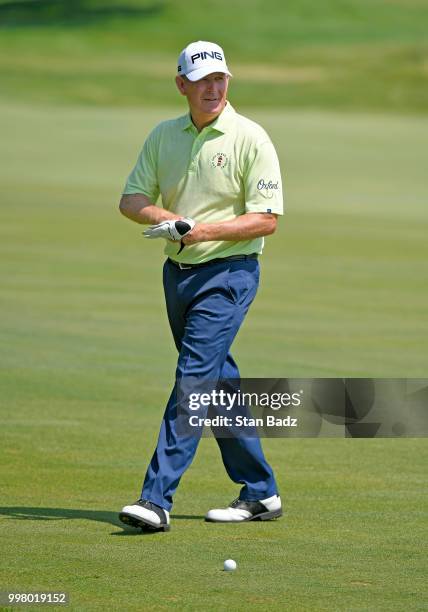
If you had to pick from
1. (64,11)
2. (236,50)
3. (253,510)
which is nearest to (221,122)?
(253,510)

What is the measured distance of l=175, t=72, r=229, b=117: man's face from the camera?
7172 mm

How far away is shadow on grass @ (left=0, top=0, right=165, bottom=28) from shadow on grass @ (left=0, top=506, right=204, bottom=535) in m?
86.4

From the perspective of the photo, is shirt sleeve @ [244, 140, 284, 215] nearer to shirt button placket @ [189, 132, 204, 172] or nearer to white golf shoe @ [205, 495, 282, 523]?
shirt button placket @ [189, 132, 204, 172]

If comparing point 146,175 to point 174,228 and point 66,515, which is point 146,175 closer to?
point 174,228

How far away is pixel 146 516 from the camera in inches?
265

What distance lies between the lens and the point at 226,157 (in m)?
7.14

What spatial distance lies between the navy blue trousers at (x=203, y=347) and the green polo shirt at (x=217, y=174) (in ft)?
0.40

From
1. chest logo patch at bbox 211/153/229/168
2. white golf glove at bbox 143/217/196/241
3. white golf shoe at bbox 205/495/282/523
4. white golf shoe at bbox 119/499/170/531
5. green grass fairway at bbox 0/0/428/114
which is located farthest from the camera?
green grass fairway at bbox 0/0/428/114

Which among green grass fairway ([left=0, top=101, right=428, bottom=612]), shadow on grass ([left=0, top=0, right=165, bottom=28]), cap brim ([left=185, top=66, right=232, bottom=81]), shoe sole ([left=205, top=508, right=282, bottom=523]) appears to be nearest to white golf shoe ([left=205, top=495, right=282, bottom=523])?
shoe sole ([left=205, top=508, right=282, bottom=523])

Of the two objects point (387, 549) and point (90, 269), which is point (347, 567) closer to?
point (387, 549)

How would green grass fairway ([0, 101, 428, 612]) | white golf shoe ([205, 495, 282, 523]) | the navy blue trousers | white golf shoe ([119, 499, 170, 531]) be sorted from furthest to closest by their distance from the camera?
white golf shoe ([205, 495, 282, 523])
the navy blue trousers
white golf shoe ([119, 499, 170, 531])
green grass fairway ([0, 101, 428, 612])

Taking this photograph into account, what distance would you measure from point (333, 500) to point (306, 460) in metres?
1.28

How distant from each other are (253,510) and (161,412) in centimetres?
316

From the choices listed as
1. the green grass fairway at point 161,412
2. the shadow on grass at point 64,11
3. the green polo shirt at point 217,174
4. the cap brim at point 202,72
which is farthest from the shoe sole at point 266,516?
the shadow on grass at point 64,11
